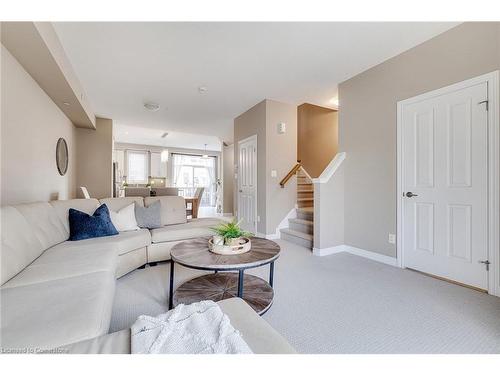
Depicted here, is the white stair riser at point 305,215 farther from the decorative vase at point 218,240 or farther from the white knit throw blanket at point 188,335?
the white knit throw blanket at point 188,335

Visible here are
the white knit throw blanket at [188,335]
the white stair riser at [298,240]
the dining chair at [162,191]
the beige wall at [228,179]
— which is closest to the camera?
the white knit throw blanket at [188,335]

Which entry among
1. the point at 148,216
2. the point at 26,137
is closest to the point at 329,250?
the point at 148,216

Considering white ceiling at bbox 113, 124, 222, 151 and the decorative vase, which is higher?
white ceiling at bbox 113, 124, 222, 151

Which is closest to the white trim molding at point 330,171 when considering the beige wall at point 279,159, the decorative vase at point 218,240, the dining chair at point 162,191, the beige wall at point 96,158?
the beige wall at point 279,159

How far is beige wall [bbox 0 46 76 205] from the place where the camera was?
2092 mm

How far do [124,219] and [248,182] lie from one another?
102 inches

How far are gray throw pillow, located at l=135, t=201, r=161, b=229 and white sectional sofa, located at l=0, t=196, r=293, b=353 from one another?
12.2 inches

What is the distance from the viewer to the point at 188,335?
2.65 ft

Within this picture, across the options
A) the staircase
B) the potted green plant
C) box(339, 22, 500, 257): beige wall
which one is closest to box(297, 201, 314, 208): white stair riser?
the staircase

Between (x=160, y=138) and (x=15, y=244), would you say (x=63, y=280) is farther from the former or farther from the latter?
(x=160, y=138)

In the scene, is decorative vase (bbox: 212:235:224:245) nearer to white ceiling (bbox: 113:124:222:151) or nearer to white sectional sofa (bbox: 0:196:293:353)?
white sectional sofa (bbox: 0:196:293:353)

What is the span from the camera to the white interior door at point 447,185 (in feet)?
6.84

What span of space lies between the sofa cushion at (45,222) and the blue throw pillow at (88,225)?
9cm
